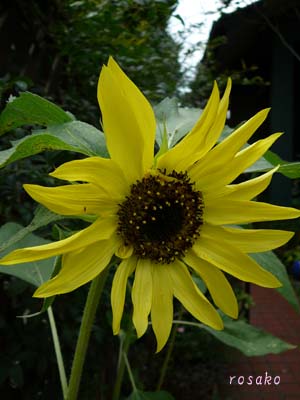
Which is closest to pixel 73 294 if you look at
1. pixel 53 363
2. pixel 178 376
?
pixel 53 363

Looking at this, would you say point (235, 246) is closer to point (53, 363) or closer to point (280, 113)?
point (53, 363)

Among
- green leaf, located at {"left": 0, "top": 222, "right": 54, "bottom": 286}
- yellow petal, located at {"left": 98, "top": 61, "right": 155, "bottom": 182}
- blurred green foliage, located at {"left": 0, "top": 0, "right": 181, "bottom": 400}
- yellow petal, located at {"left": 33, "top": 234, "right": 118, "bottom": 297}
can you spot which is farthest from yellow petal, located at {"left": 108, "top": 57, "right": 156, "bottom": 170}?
blurred green foliage, located at {"left": 0, "top": 0, "right": 181, "bottom": 400}

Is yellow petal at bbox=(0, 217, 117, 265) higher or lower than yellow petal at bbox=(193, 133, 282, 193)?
lower

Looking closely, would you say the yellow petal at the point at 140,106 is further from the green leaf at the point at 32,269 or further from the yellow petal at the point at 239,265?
the green leaf at the point at 32,269

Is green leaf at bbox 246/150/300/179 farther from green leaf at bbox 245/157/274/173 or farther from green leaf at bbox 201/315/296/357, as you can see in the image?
green leaf at bbox 201/315/296/357

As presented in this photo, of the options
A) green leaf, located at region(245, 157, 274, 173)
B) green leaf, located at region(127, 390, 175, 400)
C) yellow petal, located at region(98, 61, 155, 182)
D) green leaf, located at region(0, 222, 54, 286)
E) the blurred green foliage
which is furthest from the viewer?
the blurred green foliage

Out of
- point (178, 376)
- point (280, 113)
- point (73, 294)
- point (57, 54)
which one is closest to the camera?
point (73, 294)
